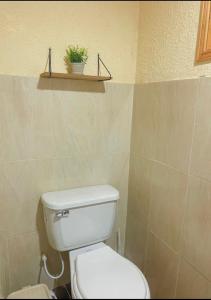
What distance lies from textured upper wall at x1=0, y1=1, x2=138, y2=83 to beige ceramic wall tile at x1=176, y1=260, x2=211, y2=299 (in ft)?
3.64

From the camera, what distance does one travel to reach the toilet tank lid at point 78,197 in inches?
48.3

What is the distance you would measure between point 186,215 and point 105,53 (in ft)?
3.23

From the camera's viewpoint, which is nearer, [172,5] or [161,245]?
[172,5]

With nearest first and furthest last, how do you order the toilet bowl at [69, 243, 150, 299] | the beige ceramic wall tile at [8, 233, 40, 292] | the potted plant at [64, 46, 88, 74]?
the toilet bowl at [69, 243, 150, 299]
the potted plant at [64, 46, 88, 74]
the beige ceramic wall tile at [8, 233, 40, 292]

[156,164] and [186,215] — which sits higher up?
[156,164]

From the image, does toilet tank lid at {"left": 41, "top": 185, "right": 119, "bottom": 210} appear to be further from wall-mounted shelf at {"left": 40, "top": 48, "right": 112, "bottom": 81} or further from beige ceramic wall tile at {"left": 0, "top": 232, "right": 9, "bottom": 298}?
wall-mounted shelf at {"left": 40, "top": 48, "right": 112, "bottom": 81}

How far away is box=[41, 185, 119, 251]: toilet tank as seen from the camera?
1239 mm

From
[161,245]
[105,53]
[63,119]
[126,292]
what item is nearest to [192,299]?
[161,245]

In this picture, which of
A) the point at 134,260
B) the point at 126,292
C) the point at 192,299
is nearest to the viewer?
the point at 126,292

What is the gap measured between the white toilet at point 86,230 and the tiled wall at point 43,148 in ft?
0.38

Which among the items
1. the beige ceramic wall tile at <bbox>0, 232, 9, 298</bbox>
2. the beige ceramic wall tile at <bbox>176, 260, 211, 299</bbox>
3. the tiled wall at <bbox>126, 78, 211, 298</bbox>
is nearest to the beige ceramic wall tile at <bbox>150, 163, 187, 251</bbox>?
the tiled wall at <bbox>126, 78, 211, 298</bbox>

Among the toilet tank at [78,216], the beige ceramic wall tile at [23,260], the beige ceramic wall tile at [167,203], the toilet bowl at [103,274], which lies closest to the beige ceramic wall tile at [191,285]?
the beige ceramic wall tile at [167,203]

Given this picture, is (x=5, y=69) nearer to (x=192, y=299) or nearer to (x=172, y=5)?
(x=172, y=5)

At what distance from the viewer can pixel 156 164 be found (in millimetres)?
1332
